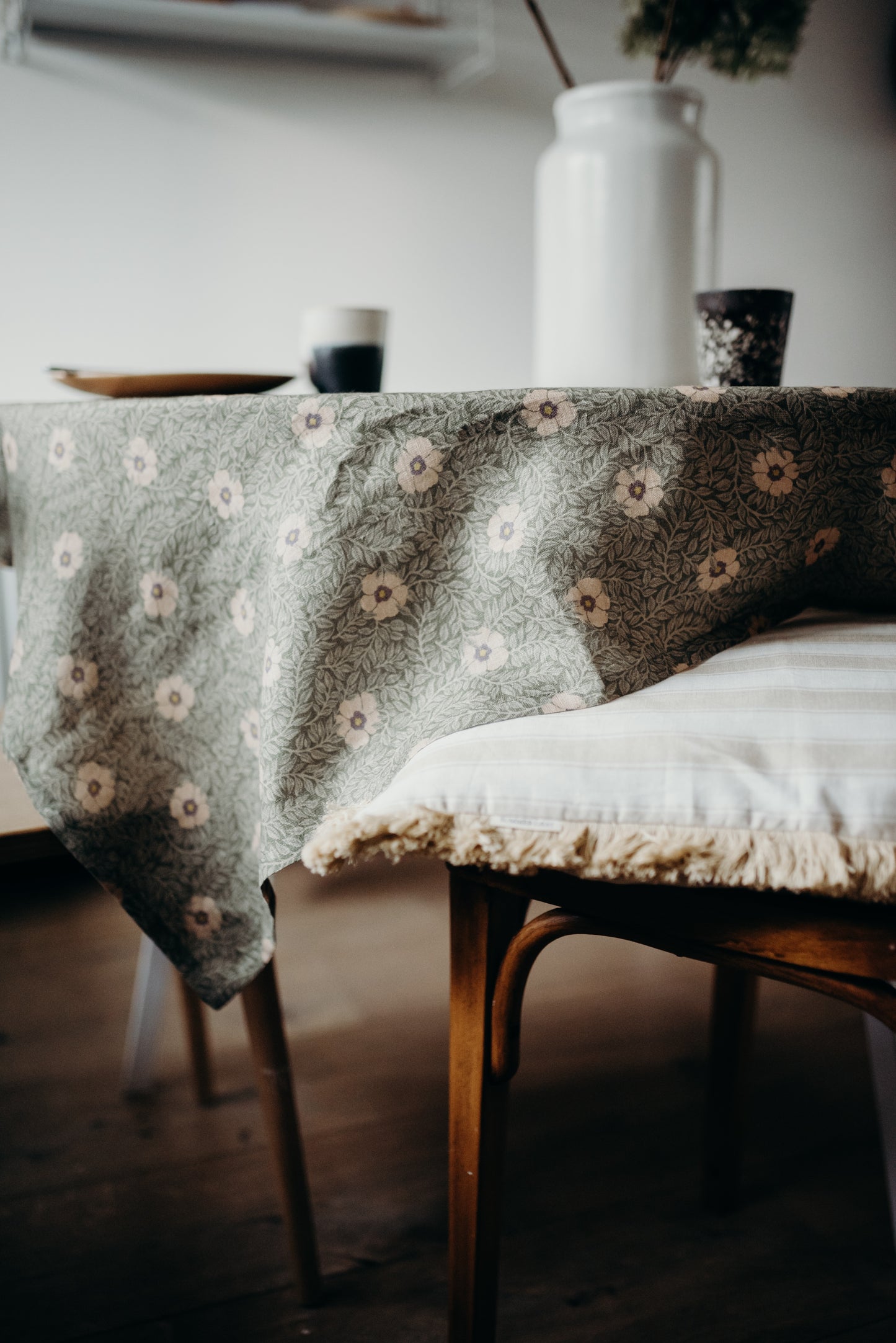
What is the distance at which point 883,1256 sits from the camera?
0.83 meters

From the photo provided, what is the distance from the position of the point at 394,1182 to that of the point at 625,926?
61cm

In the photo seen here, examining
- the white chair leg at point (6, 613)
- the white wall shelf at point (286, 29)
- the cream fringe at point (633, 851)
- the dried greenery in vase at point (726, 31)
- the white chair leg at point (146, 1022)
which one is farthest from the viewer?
the white chair leg at point (6, 613)

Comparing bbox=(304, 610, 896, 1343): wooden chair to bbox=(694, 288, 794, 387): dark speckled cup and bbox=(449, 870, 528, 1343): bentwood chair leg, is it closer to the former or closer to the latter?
bbox=(449, 870, 528, 1343): bentwood chair leg

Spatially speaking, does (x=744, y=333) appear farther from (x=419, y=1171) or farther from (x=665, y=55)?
(x=419, y=1171)

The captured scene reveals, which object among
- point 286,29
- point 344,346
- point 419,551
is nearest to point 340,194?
point 286,29

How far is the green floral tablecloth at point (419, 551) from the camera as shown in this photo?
1.63 ft

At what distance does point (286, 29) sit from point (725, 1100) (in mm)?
1585

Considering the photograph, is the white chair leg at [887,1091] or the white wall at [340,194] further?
the white wall at [340,194]

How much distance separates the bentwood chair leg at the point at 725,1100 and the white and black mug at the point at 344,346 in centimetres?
61

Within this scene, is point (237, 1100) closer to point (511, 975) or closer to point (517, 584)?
point (511, 975)

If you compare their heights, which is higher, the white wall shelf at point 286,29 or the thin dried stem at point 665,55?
the white wall shelf at point 286,29

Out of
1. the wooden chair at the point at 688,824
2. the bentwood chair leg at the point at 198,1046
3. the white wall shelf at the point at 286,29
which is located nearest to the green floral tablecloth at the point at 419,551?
the wooden chair at the point at 688,824

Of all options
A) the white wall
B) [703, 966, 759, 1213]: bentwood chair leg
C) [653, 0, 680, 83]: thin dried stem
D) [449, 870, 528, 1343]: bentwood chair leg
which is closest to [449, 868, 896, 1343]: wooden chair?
[449, 870, 528, 1343]: bentwood chair leg

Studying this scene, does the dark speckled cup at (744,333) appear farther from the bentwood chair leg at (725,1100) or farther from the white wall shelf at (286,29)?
the white wall shelf at (286,29)
